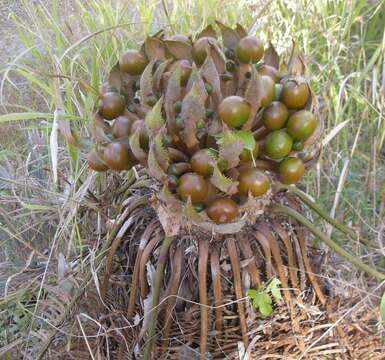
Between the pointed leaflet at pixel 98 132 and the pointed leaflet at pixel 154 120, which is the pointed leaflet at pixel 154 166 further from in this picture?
the pointed leaflet at pixel 98 132

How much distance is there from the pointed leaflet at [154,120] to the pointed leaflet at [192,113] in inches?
1.6

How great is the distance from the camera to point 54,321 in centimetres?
126

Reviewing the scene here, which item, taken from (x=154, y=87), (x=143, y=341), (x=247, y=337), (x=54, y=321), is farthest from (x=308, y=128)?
(x=54, y=321)

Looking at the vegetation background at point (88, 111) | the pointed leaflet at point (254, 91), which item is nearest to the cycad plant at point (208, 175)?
the pointed leaflet at point (254, 91)

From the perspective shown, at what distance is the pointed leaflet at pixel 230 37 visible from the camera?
1027mm

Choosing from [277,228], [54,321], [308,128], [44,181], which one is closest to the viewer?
[308,128]

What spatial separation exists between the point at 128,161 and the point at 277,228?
0.31 meters

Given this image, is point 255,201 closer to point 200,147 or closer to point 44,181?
point 200,147

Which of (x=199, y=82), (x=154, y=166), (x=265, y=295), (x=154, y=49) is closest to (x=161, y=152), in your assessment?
(x=154, y=166)

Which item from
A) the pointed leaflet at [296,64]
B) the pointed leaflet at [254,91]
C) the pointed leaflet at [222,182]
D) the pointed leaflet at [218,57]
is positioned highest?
the pointed leaflet at [218,57]

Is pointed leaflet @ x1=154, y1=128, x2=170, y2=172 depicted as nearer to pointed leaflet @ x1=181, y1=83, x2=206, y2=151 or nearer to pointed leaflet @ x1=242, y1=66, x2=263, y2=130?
pointed leaflet @ x1=181, y1=83, x2=206, y2=151

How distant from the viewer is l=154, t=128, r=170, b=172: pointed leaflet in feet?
2.90

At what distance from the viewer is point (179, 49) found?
102 cm

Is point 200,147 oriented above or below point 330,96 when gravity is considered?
above
